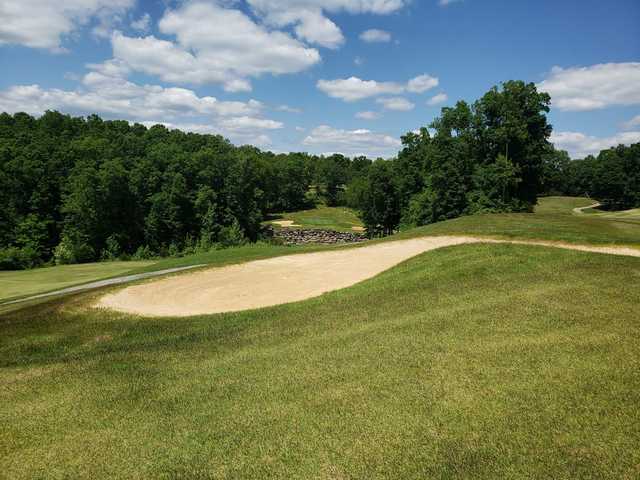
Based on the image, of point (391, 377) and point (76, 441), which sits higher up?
point (391, 377)

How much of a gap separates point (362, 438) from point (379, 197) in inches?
2558

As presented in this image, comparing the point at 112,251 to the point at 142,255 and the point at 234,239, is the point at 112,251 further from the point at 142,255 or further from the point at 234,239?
the point at 234,239

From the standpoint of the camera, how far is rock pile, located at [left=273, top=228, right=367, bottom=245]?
82062mm

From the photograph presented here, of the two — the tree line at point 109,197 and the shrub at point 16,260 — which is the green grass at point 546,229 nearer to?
the tree line at point 109,197

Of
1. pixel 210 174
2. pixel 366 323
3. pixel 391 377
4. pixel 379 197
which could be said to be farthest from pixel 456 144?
pixel 391 377

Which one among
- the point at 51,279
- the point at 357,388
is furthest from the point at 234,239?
the point at 357,388

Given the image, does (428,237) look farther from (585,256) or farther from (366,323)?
(366,323)

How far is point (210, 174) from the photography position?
71938 millimetres

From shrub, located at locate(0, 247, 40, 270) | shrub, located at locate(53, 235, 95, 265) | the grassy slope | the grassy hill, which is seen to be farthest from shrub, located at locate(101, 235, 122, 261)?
the grassy hill

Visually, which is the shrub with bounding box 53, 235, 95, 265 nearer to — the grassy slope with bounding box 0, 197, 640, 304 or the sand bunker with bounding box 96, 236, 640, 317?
the grassy slope with bounding box 0, 197, 640, 304

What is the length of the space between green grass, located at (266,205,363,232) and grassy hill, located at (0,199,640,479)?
79.4 metres

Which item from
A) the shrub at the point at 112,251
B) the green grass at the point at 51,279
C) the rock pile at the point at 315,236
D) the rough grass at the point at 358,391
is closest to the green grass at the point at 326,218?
the rock pile at the point at 315,236

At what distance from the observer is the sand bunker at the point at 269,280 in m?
→ 16.8

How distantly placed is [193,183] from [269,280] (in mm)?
56642
